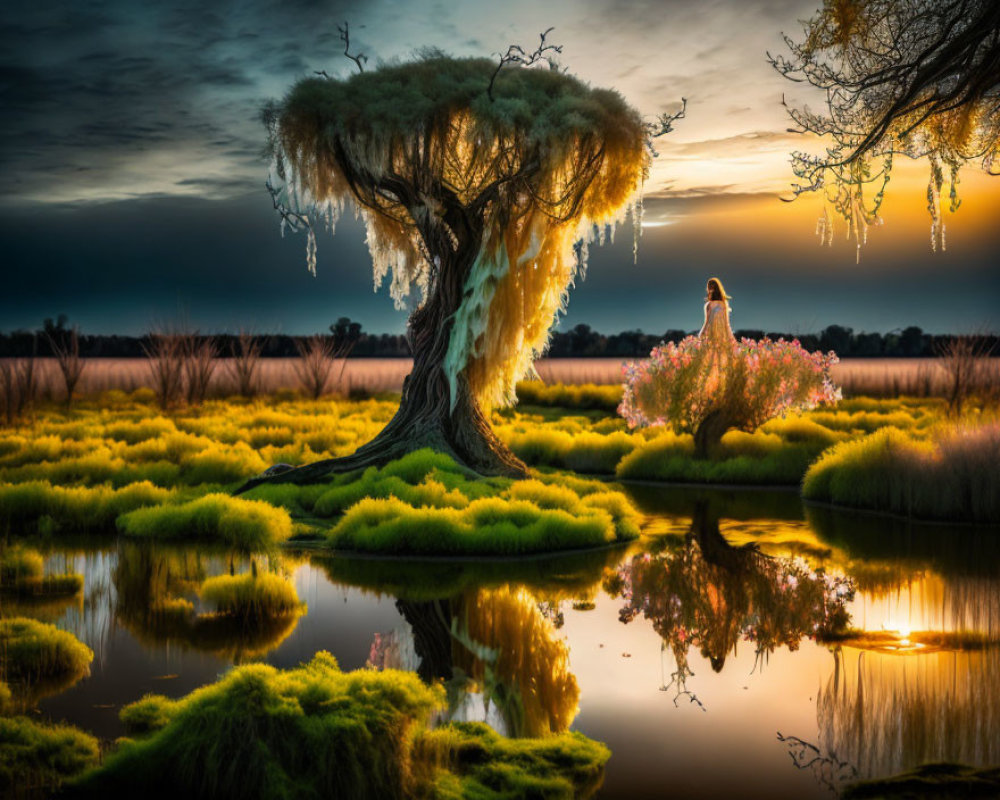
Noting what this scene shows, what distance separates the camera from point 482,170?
1275 cm

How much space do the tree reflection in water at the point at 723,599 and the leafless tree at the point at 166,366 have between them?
1703cm

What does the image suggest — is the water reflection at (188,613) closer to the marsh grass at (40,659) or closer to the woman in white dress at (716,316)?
the marsh grass at (40,659)

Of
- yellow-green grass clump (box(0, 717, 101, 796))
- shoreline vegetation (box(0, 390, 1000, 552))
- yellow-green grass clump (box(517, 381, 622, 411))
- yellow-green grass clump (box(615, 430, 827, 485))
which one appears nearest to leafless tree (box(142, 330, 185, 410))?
shoreline vegetation (box(0, 390, 1000, 552))

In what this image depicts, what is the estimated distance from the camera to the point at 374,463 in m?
12.6

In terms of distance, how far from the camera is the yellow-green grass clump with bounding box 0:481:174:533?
1100 cm

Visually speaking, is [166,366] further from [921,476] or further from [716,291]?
[921,476]

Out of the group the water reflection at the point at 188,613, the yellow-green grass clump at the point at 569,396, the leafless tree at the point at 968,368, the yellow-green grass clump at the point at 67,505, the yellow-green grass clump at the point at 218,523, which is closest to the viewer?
the water reflection at the point at 188,613

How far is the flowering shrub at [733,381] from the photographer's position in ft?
49.7

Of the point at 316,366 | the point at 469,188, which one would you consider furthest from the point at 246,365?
the point at 469,188

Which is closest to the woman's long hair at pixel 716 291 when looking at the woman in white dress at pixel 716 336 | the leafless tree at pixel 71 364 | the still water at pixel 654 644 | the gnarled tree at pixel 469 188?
the woman in white dress at pixel 716 336

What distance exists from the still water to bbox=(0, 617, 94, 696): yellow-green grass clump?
7.0 inches

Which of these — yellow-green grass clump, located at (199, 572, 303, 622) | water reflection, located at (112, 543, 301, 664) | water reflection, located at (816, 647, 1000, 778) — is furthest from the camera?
yellow-green grass clump, located at (199, 572, 303, 622)

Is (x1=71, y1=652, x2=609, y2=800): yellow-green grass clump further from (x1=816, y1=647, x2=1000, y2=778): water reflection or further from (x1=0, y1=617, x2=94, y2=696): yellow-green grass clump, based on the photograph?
(x1=0, y1=617, x2=94, y2=696): yellow-green grass clump

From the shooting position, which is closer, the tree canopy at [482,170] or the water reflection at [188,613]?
the water reflection at [188,613]
